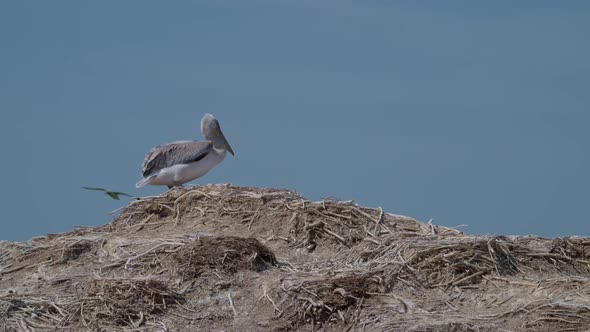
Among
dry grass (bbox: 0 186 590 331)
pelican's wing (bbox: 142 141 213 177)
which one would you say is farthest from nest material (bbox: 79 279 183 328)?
pelican's wing (bbox: 142 141 213 177)

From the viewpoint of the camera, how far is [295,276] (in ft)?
37.9

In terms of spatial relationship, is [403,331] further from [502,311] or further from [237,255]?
[237,255]

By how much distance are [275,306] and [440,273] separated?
196 cm

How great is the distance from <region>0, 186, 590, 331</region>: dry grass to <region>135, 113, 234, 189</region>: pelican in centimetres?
446

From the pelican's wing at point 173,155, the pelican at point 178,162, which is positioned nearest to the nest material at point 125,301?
the pelican at point 178,162

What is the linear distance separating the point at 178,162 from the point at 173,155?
0.21 meters

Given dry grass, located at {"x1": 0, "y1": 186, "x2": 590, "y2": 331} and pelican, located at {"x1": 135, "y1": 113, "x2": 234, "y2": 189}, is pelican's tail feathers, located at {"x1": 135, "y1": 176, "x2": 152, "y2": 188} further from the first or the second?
dry grass, located at {"x1": 0, "y1": 186, "x2": 590, "y2": 331}

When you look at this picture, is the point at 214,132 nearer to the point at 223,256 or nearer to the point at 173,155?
the point at 173,155

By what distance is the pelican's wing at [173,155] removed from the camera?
1880 centimetres

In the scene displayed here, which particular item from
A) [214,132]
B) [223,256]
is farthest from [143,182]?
[223,256]

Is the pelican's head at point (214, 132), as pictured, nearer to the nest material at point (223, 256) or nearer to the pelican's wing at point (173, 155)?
the pelican's wing at point (173, 155)

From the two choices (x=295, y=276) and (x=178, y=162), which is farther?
(x=178, y=162)

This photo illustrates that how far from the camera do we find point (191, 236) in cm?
1291

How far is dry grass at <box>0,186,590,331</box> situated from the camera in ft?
35.1
